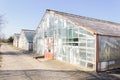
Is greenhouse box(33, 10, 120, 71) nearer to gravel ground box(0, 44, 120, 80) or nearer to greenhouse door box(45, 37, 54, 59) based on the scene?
greenhouse door box(45, 37, 54, 59)

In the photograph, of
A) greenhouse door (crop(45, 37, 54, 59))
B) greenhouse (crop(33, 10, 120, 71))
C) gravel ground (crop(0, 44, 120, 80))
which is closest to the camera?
gravel ground (crop(0, 44, 120, 80))

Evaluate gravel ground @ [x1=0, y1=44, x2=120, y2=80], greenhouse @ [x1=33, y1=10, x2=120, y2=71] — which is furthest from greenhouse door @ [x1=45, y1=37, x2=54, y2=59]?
gravel ground @ [x1=0, y1=44, x2=120, y2=80]

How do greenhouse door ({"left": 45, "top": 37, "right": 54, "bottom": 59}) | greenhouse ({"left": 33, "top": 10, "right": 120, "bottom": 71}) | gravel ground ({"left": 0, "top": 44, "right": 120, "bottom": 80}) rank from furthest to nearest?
greenhouse door ({"left": 45, "top": 37, "right": 54, "bottom": 59}) → greenhouse ({"left": 33, "top": 10, "right": 120, "bottom": 71}) → gravel ground ({"left": 0, "top": 44, "right": 120, "bottom": 80})

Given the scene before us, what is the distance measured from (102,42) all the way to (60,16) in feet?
24.2

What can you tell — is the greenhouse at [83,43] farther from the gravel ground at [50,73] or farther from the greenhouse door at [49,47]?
the gravel ground at [50,73]

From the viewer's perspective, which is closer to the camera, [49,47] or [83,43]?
[83,43]

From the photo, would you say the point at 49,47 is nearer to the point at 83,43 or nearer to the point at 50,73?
the point at 83,43

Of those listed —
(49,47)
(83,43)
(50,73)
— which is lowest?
(50,73)

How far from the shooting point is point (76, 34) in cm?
1609

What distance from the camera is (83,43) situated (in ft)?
49.2

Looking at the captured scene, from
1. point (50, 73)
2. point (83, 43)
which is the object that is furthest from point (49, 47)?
point (50, 73)

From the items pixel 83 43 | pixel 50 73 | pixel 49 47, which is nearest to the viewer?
pixel 50 73

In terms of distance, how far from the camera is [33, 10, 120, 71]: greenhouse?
13.9m

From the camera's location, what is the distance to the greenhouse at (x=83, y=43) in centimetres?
1394
